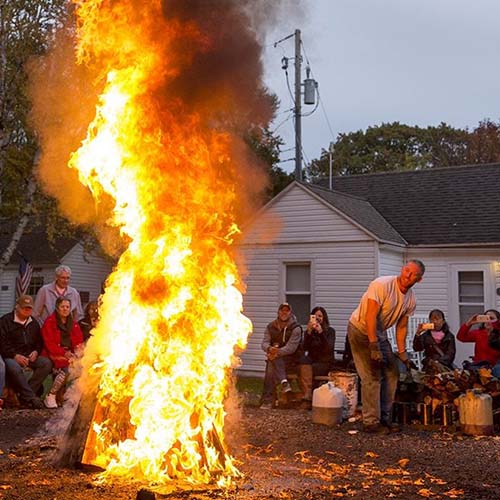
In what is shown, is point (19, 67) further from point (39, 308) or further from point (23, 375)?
point (23, 375)

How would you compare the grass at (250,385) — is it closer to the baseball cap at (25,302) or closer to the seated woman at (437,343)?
the seated woman at (437,343)

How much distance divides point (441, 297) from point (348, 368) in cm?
571

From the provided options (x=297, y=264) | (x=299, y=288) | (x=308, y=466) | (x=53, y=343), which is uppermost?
(x=297, y=264)

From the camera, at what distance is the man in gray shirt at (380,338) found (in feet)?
25.2

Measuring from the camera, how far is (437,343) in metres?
10.3

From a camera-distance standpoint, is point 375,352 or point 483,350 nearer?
point 375,352

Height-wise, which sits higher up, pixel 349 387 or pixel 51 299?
pixel 51 299

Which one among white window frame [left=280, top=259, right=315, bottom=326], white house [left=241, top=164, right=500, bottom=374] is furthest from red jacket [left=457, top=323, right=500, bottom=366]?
white window frame [left=280, top=259, right=315, bottom=326]

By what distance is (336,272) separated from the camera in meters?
15.4

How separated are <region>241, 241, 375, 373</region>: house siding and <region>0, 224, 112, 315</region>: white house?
11.6 m

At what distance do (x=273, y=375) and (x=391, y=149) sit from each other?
123ft

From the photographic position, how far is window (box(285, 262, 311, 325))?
15.8 metres

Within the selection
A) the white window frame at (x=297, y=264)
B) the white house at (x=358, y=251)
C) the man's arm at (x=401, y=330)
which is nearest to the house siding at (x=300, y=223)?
the white house at (x=358, y=251)

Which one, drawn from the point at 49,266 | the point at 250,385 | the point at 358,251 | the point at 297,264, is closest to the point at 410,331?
the point at 358,251
